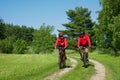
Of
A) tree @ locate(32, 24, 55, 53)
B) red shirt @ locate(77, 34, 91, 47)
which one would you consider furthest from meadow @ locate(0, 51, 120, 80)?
tree @ locate(32, 24, 55, 53)

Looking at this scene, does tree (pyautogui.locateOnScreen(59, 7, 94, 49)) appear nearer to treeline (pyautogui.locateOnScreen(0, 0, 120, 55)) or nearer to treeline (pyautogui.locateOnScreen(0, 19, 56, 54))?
treeline (pyautogui.locateOnScreen(0, 0, 120, 55))

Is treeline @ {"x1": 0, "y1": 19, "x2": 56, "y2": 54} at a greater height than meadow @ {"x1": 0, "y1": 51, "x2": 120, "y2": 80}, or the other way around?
treeline @ {"x1": 0, "y1": 19, "x2": 56, "y2": 54}

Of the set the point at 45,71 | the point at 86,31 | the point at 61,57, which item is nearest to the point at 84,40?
the point at 61,57

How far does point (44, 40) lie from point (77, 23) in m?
23.4

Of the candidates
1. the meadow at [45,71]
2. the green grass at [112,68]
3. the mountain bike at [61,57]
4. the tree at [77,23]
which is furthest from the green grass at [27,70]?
the tree at [77,23]

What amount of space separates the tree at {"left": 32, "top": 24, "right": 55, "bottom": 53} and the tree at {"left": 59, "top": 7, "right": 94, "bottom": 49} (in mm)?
16780

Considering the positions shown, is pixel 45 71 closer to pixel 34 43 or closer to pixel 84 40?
pixel 84 40

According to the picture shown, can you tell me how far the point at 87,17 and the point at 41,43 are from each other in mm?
25744

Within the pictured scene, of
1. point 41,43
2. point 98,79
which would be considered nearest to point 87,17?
point 41,43

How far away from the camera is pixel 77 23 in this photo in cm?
9731

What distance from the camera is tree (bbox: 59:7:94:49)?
A: 9612 cm

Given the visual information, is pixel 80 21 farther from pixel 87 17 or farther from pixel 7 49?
pixel 7 49

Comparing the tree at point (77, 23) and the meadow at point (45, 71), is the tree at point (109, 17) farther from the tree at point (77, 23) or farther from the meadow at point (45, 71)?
the tree at point (77, 23)

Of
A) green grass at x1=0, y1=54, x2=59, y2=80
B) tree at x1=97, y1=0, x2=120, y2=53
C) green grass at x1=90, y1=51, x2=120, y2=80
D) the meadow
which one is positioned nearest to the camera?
green grass at x1=90, y1=51, x2=120, y2=80
